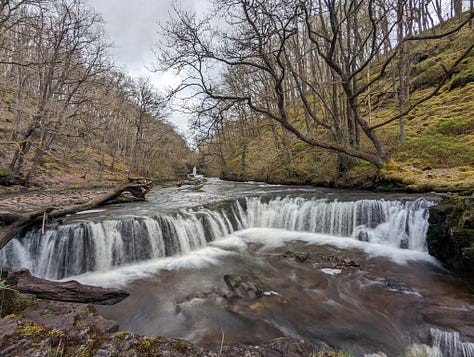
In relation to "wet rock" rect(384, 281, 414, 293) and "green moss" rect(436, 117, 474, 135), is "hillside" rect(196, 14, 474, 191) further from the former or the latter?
"wet rock" rect(384, 281, 414, 293)

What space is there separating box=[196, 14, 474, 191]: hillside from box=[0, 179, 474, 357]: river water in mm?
3033

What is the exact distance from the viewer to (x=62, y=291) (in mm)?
4535

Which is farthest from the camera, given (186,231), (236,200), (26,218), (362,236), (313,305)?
(236,200)

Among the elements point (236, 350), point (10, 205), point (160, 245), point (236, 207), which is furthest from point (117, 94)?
point (236, 350)

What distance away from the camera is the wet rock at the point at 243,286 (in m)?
5.41

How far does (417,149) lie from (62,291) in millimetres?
15694

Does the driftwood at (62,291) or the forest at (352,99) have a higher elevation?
the forest at (352,99)

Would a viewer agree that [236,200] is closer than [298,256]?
No

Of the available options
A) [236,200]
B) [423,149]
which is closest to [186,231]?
[236,200]

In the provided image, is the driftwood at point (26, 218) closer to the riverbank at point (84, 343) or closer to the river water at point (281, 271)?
the river water at point (281, 271)

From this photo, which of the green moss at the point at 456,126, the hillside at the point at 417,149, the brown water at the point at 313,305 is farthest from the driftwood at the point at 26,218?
the green moss at the point at 456,126

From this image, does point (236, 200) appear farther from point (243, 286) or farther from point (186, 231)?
point (243, 286)

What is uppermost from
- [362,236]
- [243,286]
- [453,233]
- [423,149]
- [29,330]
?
[423,149]

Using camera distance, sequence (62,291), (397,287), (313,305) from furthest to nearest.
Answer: (397,287) < (313,305) < (62,291)
